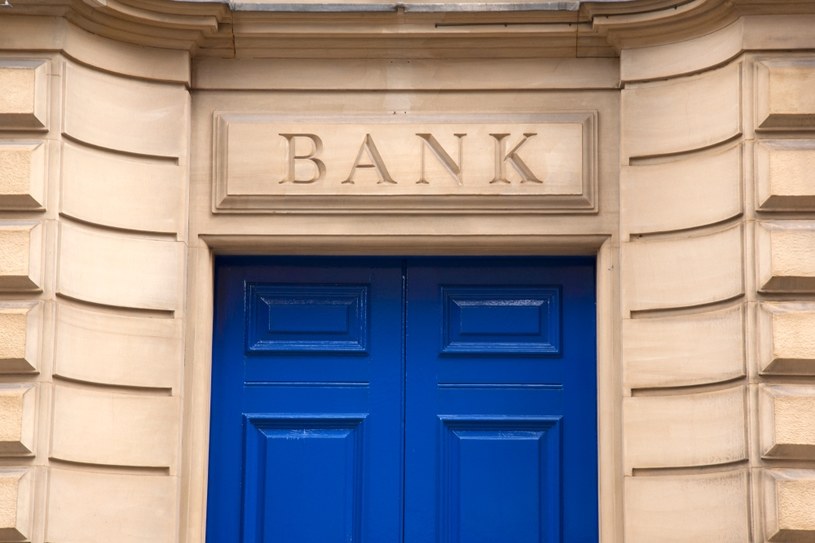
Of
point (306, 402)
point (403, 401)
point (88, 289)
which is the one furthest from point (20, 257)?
point (403, 401)

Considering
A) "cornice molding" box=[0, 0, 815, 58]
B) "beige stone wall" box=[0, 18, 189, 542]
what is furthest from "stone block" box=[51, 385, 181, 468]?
"cornice molding" box=[0, 0, 815, 58]

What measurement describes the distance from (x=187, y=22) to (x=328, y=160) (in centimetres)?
97

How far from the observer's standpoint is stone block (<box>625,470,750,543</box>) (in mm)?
6891

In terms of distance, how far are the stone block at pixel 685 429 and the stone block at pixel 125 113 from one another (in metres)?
2.61

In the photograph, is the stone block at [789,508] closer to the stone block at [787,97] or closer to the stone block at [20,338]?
the stone block at [787,97]

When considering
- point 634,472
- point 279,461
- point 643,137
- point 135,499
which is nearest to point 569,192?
point 643,137

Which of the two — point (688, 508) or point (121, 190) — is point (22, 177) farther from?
point (688, 508)

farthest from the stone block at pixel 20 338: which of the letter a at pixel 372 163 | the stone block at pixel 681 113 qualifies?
the stone block at pixel 681 113

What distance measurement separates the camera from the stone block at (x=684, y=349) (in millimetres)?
7039

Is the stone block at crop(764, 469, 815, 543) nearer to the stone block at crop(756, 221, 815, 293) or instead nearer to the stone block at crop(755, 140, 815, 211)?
the stone block at crop(756, 221, 815, 293)

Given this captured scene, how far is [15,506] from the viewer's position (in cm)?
691

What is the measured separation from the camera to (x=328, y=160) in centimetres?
763

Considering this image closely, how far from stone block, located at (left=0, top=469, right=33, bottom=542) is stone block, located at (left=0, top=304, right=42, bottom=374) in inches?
19.5

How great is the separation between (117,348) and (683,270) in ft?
9.00
